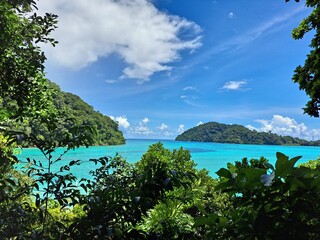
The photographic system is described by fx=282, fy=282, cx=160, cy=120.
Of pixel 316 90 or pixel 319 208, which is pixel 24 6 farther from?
pixel 316 90

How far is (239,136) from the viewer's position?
149 metres

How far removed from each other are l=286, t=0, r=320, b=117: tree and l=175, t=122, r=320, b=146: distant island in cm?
14737

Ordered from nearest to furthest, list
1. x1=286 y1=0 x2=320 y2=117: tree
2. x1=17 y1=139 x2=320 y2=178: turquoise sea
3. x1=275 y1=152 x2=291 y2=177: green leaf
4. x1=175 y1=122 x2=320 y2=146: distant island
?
x1=275 y1=152 x2=291 y2=177: green leaf → x1=286 y1=0 x2=320 y2=117: tree → x1=17 y1=139 x2=320 y2=178: turquoise sea → x1=175 y1=122 x2=320 y2=146: distant island

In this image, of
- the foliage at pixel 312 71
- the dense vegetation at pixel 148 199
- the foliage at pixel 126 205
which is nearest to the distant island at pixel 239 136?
the foliage at pixel 312 71

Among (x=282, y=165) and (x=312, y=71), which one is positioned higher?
(x=312, y=71)

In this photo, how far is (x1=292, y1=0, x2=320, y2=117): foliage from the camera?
5508 millimetres

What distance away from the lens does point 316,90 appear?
545 centimetres

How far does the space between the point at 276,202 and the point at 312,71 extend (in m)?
5.63

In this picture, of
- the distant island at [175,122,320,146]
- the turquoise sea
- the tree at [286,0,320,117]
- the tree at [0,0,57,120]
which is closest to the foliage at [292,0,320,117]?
the tree at [286,0,320,117]

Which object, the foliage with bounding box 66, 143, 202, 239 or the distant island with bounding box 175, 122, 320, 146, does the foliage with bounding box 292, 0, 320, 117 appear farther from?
the distant island with bounding box 175, 122, 320, 146

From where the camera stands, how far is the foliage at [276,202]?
35.3 inches

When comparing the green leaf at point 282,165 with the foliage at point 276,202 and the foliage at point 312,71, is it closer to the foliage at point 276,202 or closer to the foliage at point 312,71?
the foliage at point 276,202

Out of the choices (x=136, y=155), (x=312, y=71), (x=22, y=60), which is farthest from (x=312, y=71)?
(x=136, y=155)

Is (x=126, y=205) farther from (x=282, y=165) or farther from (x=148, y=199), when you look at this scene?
(x=282, y=165)
